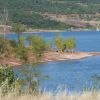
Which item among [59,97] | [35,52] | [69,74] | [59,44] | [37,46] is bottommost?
[59,44]

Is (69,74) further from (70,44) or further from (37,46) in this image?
(70,44)

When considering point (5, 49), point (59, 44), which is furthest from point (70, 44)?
point (5, 49)

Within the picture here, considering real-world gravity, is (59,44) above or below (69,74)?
below

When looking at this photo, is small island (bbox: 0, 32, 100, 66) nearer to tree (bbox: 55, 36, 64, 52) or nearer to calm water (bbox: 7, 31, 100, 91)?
tree (bbox: 55, 36, 64, 52)

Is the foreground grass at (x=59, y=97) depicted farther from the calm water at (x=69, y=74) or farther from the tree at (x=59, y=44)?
the tree at (x=59, y=44)

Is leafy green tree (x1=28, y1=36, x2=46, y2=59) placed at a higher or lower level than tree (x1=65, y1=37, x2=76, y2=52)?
higher

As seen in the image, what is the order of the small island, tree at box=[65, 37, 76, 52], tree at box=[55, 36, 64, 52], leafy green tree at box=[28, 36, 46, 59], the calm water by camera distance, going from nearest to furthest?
the calm water
the small island
leafy green tree at box=[28, 36, 46, 59]
tree at box=[65, 37, 76, 52]
tree at box=[55, 36, 64, 52]

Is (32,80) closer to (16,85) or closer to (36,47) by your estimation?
(16,85)

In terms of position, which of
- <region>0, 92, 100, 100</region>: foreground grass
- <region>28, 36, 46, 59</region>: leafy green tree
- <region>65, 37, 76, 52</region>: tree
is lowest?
<region>65, 37, 76, 52</region>: tree

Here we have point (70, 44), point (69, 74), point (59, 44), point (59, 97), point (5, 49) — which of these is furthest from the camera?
point (59, 44)

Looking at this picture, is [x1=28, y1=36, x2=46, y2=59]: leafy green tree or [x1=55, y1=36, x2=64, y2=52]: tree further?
[x1=55, y1=36, x2=64, y2=52]: tree

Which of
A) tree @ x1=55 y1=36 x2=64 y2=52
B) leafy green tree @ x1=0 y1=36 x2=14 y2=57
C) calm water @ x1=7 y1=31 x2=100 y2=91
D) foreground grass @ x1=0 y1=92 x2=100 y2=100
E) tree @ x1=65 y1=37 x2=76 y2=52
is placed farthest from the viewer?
tree @ x1=55 y1=36 x2=64 y2=52

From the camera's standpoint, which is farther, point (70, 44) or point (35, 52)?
point (70, 44)

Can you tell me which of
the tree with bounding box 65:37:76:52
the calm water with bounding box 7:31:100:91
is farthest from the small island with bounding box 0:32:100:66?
the calm water with bounding box 7:31:100:91
